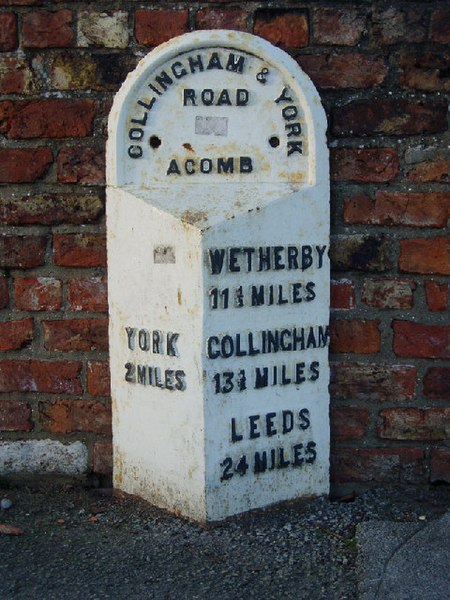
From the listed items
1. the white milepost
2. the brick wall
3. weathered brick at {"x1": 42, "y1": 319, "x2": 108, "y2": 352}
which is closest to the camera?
the white milepost

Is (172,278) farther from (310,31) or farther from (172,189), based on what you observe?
(310,31)

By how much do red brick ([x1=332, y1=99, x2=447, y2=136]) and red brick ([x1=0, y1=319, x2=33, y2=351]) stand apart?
3.09ft

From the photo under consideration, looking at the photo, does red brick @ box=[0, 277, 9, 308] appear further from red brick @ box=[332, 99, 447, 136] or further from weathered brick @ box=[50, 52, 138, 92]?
red brick @ box=[332, 99, 447, 136]

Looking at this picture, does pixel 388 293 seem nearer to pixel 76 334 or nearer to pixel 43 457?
pixel 76 334

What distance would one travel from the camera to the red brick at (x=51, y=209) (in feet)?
6.24

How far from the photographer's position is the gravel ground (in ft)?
5.09

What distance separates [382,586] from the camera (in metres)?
1.51

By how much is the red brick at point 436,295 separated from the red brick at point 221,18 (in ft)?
2.61

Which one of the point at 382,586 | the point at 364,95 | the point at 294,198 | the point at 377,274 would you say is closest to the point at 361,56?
the point at 364,95

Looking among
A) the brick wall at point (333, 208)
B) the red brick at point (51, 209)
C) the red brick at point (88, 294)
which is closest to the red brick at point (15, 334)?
the brick wall at point (333, 208)

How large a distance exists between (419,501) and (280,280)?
2.26 ft

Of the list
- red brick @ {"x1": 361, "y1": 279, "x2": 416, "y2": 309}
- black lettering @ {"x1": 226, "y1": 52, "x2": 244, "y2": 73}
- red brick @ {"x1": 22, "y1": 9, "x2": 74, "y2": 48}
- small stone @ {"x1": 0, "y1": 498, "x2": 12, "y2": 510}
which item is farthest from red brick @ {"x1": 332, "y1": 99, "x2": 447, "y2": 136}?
small stone @ {"x1": 0, "y1": 498, "x2": 12, "y2": 510}

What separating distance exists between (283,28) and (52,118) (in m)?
0.62

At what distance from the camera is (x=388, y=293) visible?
1.89m
